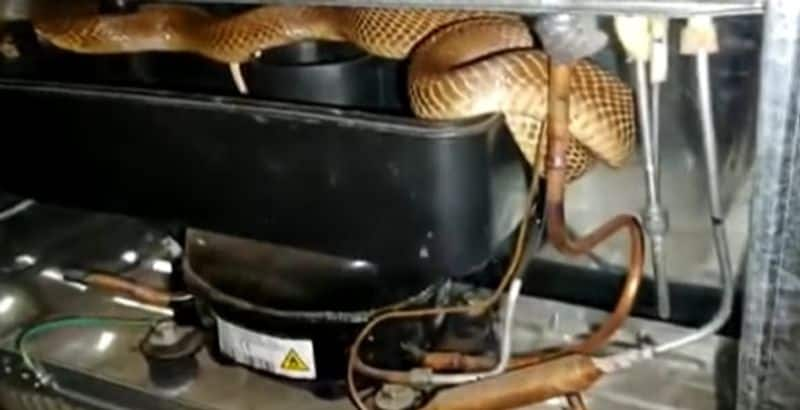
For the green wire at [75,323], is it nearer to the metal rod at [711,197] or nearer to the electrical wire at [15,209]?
the electrical wire at [15,209]

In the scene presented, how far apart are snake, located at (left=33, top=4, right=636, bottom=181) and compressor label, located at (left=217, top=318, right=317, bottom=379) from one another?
0.18 metres

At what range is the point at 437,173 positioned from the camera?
2.05 feet

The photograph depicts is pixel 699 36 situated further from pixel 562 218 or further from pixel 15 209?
pixel 15 209

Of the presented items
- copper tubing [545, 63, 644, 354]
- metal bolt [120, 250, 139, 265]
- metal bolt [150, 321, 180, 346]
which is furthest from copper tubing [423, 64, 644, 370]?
metal bolt [120, 250, 139, 265]

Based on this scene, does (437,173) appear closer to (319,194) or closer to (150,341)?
(319,194)

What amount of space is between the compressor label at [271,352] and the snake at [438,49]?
7.2 inches

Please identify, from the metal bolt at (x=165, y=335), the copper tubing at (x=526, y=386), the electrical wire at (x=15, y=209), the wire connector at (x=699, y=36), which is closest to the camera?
the wire connector at (x=699, y=36)

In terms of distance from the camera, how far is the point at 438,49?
71 centimetres

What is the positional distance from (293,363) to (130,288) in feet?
0.82

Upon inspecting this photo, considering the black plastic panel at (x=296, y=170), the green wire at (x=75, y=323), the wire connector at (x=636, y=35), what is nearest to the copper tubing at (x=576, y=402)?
the black plastic panel at (x=296, y=170)

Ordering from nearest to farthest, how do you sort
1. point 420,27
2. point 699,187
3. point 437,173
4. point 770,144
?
1. point 770,144
2. point 437,173
3. point 420,27
4. point 699,187

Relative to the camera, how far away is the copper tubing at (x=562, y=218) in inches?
24.5

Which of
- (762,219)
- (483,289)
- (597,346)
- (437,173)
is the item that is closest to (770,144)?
(762,219)

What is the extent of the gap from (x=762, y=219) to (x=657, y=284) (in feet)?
0.76
